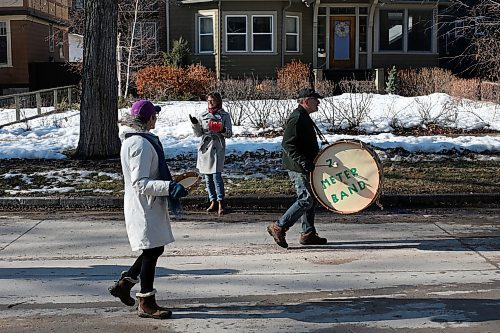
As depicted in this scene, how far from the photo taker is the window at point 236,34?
31156mm

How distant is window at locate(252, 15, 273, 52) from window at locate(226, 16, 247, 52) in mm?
415

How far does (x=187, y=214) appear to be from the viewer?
11227mm

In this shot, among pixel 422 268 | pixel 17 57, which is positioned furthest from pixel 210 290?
pixel 17 57

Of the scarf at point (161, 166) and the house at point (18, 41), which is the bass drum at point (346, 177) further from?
the house at point (18, 41)

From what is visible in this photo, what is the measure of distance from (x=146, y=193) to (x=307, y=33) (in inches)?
1060

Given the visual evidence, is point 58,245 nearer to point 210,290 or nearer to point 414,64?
point 210,290

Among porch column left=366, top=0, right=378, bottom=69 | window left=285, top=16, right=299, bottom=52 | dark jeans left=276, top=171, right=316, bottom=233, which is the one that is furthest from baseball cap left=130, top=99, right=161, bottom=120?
porch column left=366, top=0, right=378, bottom=69

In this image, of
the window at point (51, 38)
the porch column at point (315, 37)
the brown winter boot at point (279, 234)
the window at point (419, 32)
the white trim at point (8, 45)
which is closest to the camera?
the brown winter boot at point (279, 234)

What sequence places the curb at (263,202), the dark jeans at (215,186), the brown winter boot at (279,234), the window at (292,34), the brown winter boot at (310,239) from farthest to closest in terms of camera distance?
the window at (292,34)
the curb at (263,202)
the dark jeans at (215,186)
the brown winter boot at (310,239)
the brown winter boot at (279,234)

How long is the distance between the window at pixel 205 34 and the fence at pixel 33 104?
6.65 m

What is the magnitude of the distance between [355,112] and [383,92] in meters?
10.0

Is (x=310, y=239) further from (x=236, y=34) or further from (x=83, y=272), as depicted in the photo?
(x=236, y=34)

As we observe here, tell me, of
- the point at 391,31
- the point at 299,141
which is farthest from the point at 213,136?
the point at 391,31

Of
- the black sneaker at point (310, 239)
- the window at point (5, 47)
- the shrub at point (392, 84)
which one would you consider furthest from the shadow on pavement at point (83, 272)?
the window at point (5, 47)
